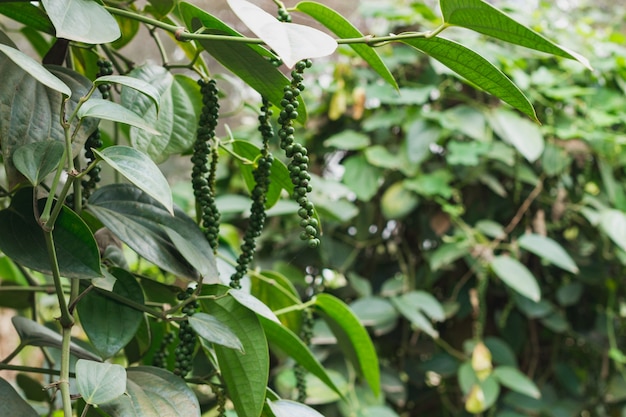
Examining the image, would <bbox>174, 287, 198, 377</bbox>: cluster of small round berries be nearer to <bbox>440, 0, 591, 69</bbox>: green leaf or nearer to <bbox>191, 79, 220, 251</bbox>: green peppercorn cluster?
<bbox>191, 79, 220, 251</bbox>: green peppercorn cluster

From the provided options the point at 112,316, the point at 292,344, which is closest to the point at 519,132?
the point at 292,344

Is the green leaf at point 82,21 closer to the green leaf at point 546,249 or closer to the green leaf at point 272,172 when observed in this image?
the green leaf at point 272,172

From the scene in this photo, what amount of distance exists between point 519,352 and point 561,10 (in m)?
1.06

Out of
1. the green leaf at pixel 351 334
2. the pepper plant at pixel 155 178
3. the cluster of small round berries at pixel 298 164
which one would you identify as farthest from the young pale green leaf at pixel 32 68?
the green leaf at pixel 351 334

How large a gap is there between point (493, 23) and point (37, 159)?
0.26 metres

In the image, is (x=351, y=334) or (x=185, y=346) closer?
(x=185, y=346)

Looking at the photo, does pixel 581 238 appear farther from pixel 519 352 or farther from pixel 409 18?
pixel 409 18

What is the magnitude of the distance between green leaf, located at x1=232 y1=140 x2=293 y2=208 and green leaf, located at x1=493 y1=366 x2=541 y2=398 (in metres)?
0.74

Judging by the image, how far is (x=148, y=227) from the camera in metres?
0.46

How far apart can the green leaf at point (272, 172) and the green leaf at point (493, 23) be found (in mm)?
187

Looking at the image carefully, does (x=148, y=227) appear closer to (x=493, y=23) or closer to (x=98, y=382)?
(x=98, y=382)

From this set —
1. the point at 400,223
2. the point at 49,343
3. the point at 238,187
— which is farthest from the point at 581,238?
the point at 49,343

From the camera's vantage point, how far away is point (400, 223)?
1.37m

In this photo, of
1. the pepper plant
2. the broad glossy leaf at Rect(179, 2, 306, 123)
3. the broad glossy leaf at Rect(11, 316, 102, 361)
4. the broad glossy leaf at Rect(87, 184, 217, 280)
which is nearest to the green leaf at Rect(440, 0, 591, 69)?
the pepper plant
